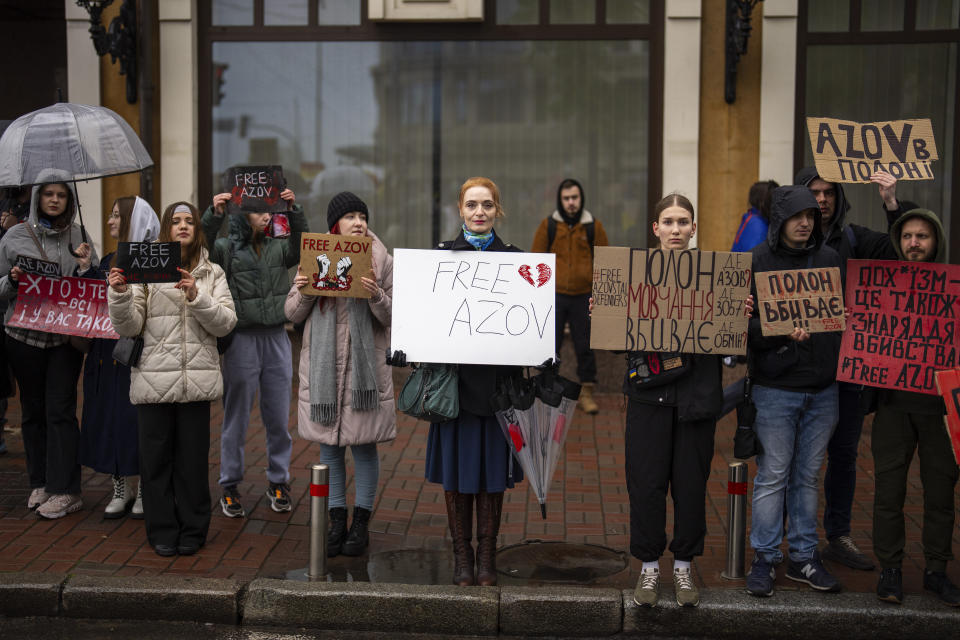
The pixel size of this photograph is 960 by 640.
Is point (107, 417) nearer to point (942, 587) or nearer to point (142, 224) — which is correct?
point (142, 224)

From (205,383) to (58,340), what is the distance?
1.28 meters

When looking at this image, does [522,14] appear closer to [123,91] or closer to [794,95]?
[794,95]

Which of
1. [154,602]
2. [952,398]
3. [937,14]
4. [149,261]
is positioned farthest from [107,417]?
[937,14]

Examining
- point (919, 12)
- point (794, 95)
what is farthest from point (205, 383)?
point (919, 12)

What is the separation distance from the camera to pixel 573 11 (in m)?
10.2

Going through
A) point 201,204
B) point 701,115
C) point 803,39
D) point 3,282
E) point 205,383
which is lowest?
point 205,383

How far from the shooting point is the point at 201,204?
10.5 metres

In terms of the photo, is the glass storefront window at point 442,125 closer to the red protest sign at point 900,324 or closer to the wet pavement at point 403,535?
the wet pavement at point 403,535

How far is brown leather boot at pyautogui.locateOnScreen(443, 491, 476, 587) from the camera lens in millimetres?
5340

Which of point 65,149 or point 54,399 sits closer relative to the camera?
point 65,149

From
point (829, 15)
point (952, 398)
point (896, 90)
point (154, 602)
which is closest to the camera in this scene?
point (952, 398)

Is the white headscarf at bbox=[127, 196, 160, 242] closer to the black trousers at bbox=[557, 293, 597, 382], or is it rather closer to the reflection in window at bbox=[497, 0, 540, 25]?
the black trousers at bbox=[557, 293, 597, 382]

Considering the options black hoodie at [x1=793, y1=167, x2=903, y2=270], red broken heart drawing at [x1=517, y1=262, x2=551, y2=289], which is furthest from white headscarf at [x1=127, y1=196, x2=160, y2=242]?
black hoodie at [x1=793, y1=167, x2=903, y2=270]

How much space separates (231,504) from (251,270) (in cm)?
142
